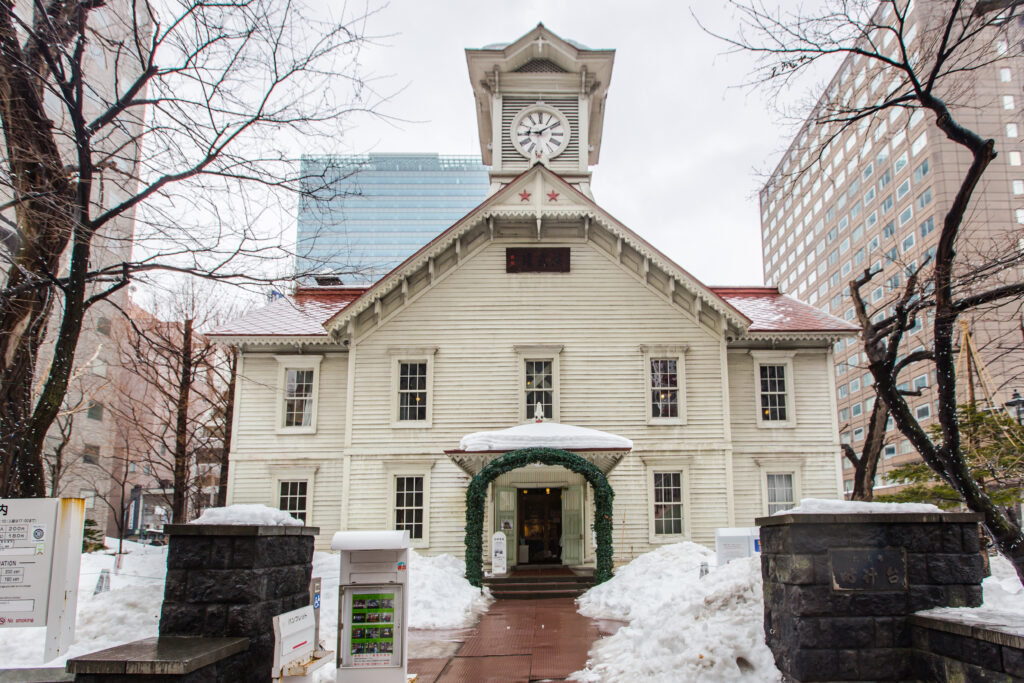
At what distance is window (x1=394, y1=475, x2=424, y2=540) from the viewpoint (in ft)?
61.4

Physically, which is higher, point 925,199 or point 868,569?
point 925,199

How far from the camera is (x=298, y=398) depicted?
1977cm

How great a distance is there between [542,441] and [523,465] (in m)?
0.67

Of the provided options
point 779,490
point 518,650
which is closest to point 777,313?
point 779,490

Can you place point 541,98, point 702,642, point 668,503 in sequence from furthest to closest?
point 541,98
point 668,503
point 702,642

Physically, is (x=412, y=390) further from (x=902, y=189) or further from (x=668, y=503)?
(x=902, y=189)

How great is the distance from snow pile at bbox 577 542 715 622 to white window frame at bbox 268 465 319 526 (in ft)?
26.4

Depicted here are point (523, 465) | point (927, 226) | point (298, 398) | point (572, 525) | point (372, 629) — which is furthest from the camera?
point (927, 226)

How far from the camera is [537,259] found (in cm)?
2003

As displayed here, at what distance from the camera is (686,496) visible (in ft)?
61.2

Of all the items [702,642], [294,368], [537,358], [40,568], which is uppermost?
[537,358]

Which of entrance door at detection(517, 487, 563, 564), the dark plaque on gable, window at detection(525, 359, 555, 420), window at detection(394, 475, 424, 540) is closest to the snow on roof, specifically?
window at detection(525, 359, 555, 420)

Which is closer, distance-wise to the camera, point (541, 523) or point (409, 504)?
point (409, 504)

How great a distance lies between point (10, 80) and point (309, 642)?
716 cm
